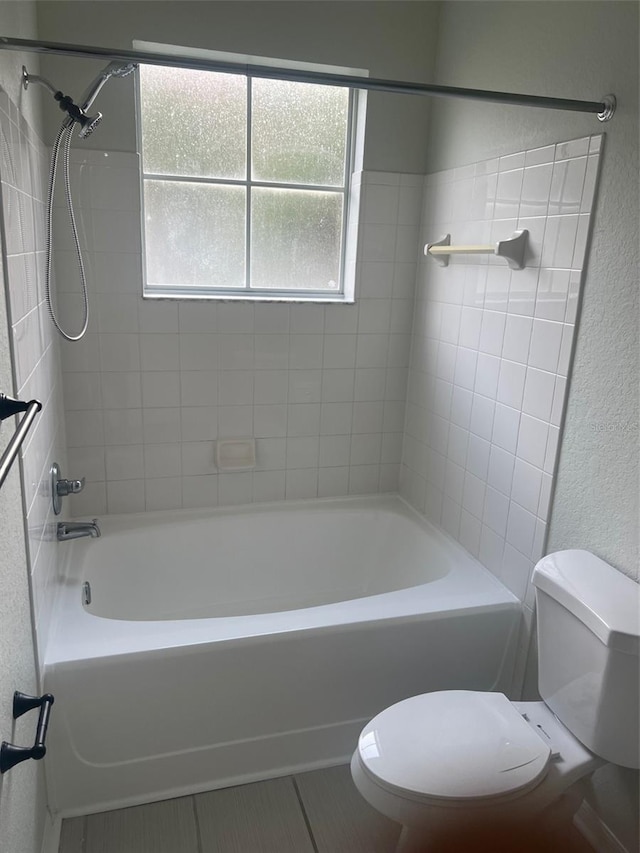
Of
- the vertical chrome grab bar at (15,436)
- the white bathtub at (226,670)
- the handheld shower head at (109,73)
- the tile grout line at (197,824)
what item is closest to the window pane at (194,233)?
the handheld shower head at (109,73)

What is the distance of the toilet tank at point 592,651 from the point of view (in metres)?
1.36

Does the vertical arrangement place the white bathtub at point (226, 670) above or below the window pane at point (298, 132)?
below

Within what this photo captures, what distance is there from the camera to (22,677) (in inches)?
52.3

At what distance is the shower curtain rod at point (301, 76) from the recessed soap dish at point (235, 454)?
1.39m

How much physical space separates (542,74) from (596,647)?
1554 mm

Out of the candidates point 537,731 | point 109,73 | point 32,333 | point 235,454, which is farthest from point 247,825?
point 109,73

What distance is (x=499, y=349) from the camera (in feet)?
6.65

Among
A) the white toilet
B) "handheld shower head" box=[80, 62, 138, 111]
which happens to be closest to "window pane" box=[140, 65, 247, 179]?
"handheld shower head" box=[80, 62, 138, 111]

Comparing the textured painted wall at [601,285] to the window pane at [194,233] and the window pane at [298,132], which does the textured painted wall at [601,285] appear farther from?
the window pane at [194,233]

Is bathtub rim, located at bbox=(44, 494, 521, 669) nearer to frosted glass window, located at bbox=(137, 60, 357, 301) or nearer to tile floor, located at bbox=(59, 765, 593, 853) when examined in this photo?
tile floor, located at bbox=(59, 765, 593, 853)

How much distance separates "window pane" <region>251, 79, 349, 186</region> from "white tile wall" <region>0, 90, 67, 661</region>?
2.64ft

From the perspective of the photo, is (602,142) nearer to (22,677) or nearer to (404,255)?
(404,255)

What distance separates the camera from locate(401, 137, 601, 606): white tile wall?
1.74 m

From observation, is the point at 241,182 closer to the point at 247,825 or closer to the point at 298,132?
the point at 298,132
